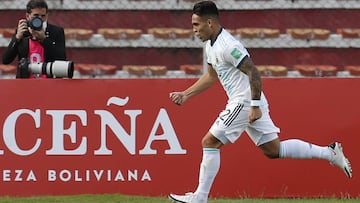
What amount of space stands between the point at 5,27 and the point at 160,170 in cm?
414

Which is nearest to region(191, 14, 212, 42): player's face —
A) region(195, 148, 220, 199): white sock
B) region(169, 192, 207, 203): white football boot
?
region(195, 148, 220, 199): white sock

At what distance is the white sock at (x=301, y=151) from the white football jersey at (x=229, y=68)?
0.49 m

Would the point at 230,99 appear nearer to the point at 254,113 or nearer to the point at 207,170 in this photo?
the point at 254,113

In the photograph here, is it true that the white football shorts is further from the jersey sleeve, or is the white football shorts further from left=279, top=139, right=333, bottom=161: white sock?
the jersey sleeve

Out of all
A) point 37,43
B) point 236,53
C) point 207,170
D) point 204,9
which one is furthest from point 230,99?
point 37,43

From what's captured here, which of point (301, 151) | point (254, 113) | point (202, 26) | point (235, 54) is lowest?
point (301, 151)

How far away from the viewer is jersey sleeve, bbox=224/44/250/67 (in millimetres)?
7020

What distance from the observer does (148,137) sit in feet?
28.3

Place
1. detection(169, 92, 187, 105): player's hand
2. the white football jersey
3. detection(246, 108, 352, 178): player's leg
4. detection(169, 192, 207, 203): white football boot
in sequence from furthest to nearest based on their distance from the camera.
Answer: detection(169, 92, 187, 105): player's hand < detection(246, 108, 352, 178): player's leg < detection(169, 192, 207, 203): white football boot < the white football jersey

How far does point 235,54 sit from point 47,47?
7.90 feet

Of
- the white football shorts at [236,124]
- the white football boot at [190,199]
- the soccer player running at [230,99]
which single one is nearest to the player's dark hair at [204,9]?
the soccer player running at [230,99]

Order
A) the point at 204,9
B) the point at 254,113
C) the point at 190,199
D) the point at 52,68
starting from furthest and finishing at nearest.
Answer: the point at 52,68 < the point at 190,199 < the point at 204,9 < the point at 254,113

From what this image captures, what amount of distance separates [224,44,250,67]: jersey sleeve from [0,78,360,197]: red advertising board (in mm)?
1621

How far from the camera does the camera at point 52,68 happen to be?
8.54 meters
